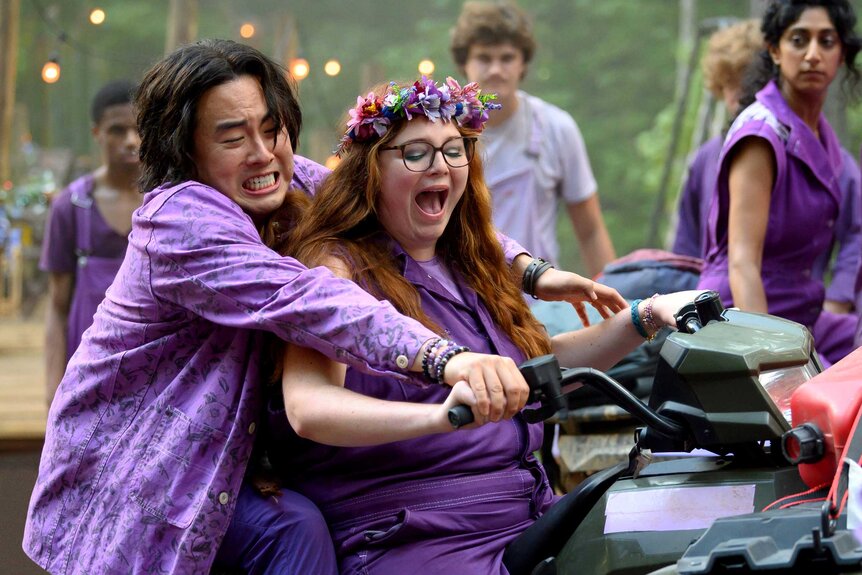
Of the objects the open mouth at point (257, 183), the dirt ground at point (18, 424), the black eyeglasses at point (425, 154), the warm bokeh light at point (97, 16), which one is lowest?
the dirt ground at point (18, 424)

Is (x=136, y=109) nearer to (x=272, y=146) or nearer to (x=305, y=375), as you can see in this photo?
(x=272, y=146)

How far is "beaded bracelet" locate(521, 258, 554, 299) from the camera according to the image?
2994 millimetres

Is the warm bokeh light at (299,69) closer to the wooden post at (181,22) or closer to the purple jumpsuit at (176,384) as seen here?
the wooden post at (181,22)

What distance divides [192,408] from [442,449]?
20.1 inches

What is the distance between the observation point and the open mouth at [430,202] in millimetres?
2783

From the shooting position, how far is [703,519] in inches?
91.1

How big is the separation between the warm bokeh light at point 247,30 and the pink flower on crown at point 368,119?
8490mm

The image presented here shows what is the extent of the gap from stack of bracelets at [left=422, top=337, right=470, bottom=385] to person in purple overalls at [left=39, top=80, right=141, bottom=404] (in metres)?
3.17

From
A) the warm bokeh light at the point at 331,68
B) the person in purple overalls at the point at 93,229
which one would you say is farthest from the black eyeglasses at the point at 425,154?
the warm bokeh light at the point at 331,68

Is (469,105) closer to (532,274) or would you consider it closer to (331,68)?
(532,274)

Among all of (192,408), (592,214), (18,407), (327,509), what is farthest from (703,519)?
(18,407)

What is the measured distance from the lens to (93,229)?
5258 mm

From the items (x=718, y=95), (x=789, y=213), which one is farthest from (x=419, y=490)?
(x=718, y=95)

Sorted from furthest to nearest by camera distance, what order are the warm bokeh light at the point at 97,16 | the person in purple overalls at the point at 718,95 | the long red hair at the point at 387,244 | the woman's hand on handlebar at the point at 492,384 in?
Result: 1. the warm bokeh light at the point at 97,16
2. the person in purple overalls at the point at 718,95
3. the long red hair at the point at 387,244
4. the woman's hand on handlebar at the point at 492,384
